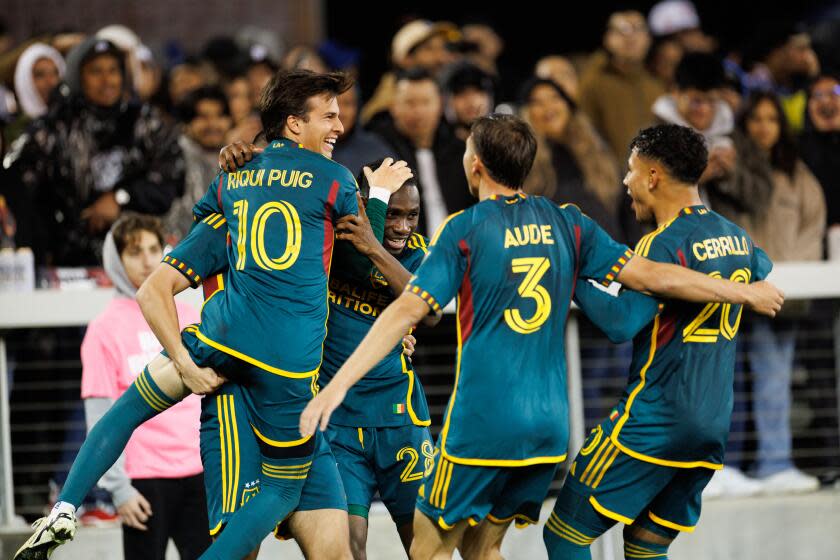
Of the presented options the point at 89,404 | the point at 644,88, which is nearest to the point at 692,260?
the point at 89,404

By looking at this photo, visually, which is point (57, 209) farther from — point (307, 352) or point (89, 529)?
point (307, 352)

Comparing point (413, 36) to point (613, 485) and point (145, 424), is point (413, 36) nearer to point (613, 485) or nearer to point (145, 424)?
point (145, 424)

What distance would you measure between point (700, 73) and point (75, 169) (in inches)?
162

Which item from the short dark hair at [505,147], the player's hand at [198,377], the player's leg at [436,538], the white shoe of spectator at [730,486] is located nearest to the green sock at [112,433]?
the player's hand at [198,377]

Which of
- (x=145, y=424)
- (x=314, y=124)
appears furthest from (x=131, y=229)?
(x=314, y=124)

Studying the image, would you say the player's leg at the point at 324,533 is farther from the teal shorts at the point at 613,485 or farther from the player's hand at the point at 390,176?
the player's hand at the point at 390,176

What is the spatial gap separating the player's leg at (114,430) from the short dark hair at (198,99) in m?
4.03

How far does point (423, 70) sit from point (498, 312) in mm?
4192

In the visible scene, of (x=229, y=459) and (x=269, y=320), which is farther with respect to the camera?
(x=229, y=459)

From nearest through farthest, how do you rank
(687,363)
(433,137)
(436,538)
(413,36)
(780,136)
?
(436,538) → (687,363) → (433,137) → (780,136) → (413,36)

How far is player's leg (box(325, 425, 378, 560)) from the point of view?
18.5 feet

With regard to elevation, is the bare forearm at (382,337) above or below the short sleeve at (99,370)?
above

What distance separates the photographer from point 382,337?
15.3ft

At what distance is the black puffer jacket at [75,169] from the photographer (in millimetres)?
8078
